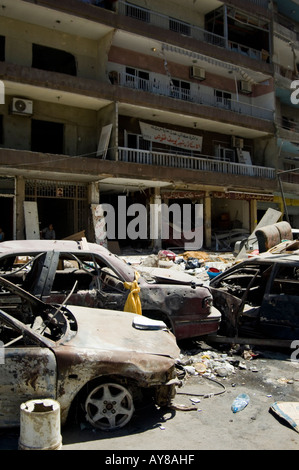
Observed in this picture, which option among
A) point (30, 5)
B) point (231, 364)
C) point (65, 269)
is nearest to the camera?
point (231, 364)

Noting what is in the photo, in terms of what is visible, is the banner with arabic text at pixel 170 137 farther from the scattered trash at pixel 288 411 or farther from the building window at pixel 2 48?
the scattered trash at pixel 288 411

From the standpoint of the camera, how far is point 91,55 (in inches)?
773

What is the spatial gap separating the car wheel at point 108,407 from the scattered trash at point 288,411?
4.85 feet

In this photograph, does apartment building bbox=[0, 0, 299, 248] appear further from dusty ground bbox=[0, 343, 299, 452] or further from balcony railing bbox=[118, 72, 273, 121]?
dusty ground bbox=[0, 343, 299, 452]

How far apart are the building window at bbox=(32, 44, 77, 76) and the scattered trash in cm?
1818

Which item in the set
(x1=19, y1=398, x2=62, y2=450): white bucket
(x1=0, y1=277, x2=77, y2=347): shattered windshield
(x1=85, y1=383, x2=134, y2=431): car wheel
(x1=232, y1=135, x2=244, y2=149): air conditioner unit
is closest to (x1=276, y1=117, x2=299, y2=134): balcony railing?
(x1=232, y1=135, x2=244, y2=149): air conditioner unit

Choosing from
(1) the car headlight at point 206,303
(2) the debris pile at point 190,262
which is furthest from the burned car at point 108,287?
(2) the debris pile at point 190,262

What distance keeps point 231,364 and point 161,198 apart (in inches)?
614

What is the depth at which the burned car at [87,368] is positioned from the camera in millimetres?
3408

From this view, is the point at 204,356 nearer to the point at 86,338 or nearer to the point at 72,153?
the point at 86,338

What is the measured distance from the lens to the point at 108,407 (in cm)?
369

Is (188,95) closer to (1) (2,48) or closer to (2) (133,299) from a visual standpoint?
(1) (2,48)

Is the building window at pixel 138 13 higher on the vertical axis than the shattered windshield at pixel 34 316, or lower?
higher
